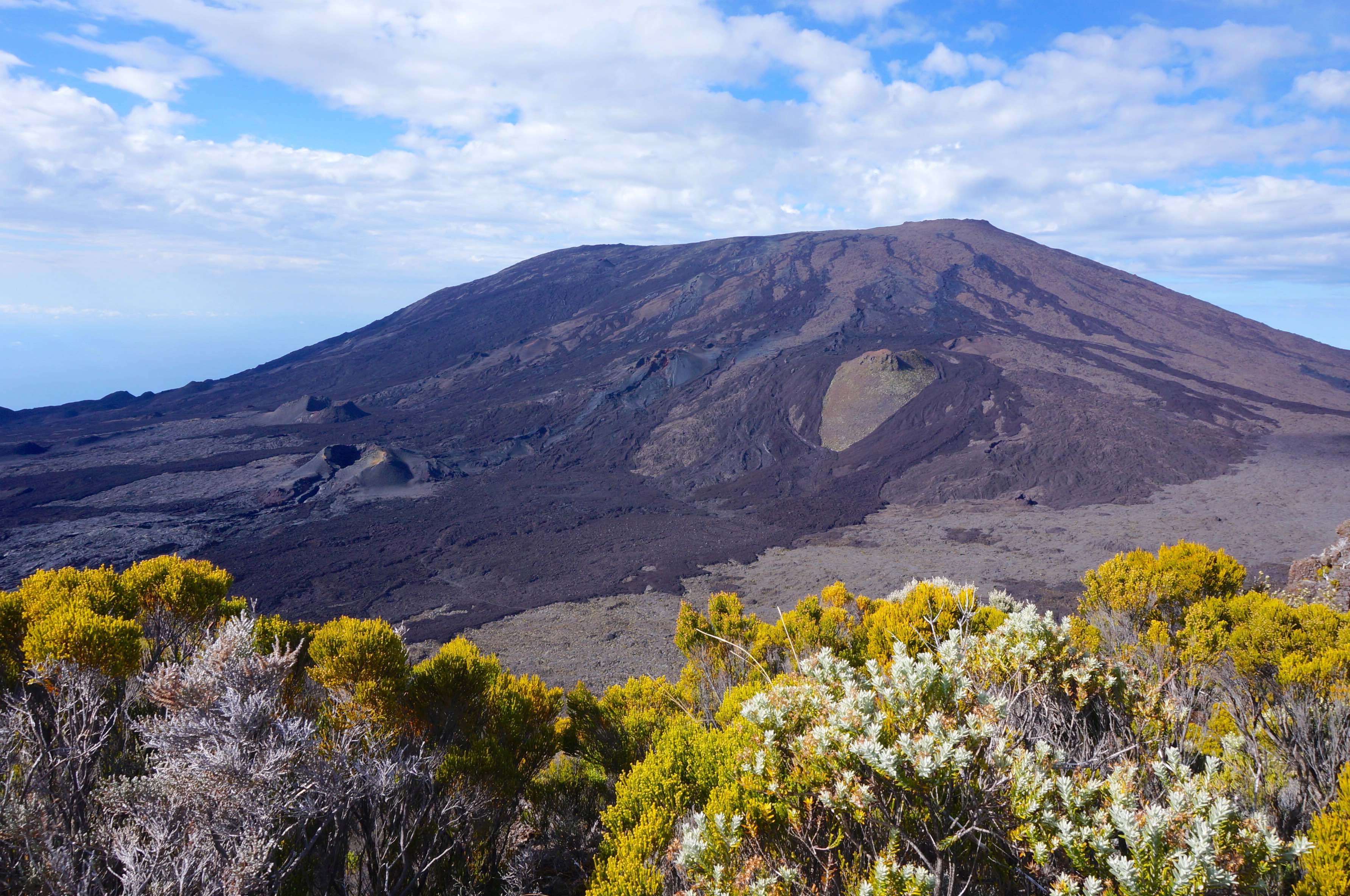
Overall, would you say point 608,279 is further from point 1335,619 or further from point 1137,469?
point 1335,619

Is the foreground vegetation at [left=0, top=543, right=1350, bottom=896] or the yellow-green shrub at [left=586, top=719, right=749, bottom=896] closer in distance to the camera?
the foreground vegetation at [left=0, top=543, right=1350, bottom=896]

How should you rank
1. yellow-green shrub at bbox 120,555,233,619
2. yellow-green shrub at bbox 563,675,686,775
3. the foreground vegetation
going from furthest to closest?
yellow-green shrub at bbox 563,675,686,775
yellow-green shrub at bbox 120,555,233,619
the foreground vegetation

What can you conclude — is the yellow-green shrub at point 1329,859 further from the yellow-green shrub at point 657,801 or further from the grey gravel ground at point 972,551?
the grey gravel ground at point 972,551

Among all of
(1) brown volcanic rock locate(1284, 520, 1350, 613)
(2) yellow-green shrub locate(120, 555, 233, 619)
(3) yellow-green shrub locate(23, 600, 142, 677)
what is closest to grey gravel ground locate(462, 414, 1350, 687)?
(1) brown volcanic rock locate(1284, 520, 1350, 613)

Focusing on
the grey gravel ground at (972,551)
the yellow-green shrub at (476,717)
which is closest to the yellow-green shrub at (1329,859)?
the yellow-green shrub at (476,717)

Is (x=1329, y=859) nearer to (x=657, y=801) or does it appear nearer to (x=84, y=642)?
(x=657, y=801)

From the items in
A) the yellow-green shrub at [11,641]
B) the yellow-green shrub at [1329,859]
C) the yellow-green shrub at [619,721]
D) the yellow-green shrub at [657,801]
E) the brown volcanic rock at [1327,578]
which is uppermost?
the yellow-green shrub at [11,641]

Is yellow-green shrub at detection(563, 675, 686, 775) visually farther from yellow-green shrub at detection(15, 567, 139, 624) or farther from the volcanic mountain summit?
the volcanic mountain summit

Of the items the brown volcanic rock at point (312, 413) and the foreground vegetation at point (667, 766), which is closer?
the foreground vegetation at point (667, 766)
